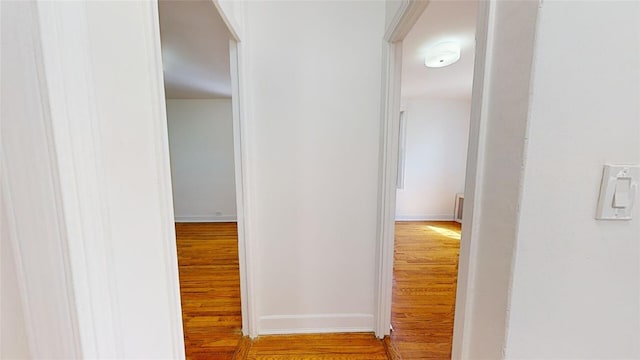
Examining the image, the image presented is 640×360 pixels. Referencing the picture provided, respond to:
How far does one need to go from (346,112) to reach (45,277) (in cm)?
153

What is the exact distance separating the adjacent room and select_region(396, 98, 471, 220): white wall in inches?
0.7

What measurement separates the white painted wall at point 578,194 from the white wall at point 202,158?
4460mm

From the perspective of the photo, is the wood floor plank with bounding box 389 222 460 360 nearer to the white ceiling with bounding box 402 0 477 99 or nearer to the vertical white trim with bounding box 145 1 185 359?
the vertical white trim with bounding box 145 1 185 359

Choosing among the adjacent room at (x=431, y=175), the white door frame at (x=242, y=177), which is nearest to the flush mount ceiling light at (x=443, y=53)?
the adjacent room at (x=431, y=175)

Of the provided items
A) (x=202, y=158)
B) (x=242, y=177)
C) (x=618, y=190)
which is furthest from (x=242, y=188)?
(x=202, y=158)

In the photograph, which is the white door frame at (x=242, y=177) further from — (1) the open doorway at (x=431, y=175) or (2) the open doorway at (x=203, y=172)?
(1) the open doorway at (x=431, y=175)

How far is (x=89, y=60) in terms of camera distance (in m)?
0.48

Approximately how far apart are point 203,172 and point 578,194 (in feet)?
15.7

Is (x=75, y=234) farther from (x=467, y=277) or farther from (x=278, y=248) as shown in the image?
(x=278, y=248)

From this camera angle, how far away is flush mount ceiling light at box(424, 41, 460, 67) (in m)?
2.33

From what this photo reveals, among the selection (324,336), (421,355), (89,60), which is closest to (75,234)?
(89,60)

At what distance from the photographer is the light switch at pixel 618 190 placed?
58cm

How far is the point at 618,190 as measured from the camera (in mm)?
583

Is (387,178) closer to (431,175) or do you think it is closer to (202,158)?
(431,175)
